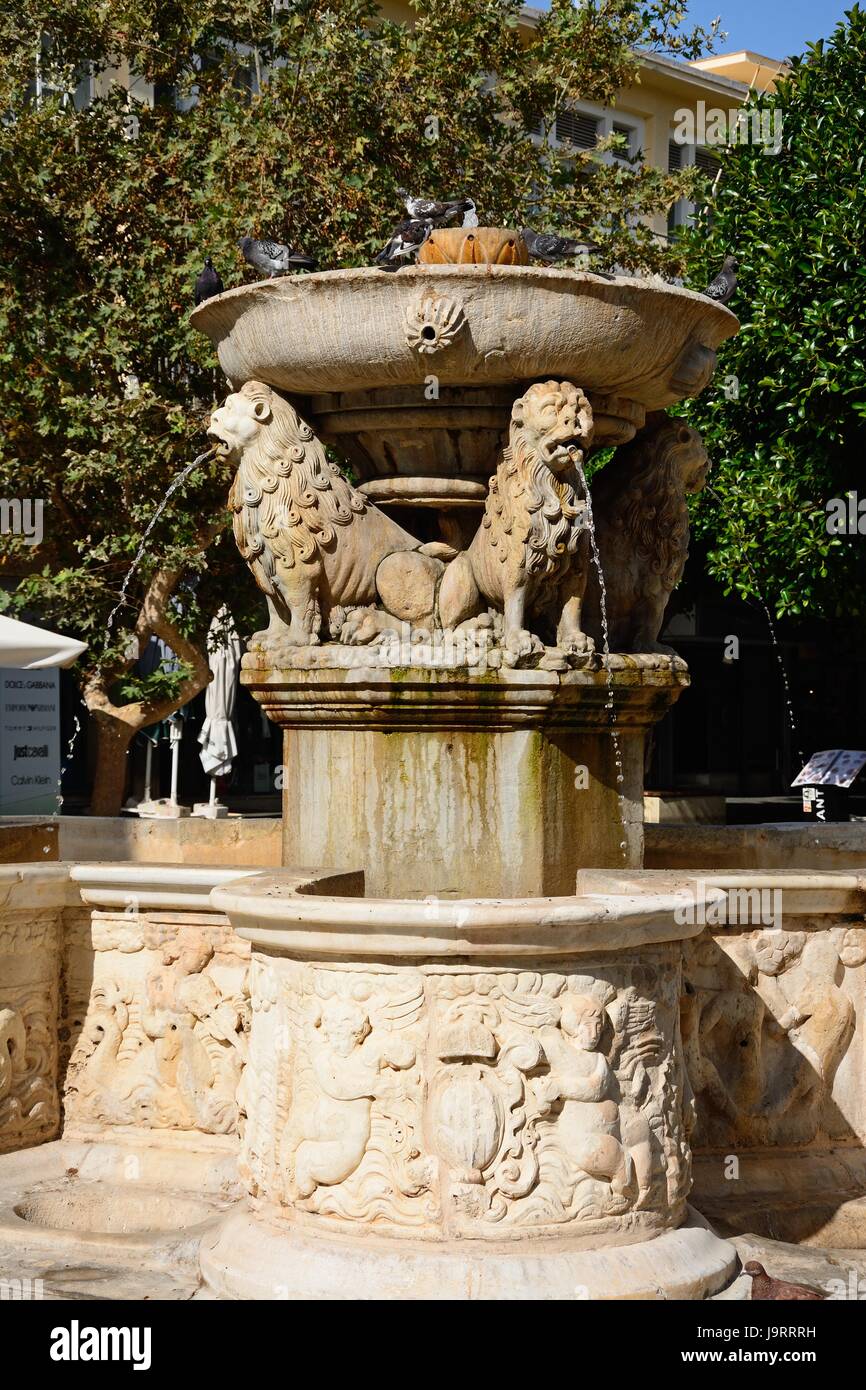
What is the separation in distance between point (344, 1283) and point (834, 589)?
1107 cm

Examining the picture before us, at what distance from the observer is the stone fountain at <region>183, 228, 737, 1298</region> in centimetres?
454

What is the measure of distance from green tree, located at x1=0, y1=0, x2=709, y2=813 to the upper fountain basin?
19.3ft

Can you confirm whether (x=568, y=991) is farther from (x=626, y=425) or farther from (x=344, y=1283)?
(x=626, y=425)

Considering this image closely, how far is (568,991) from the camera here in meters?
4.66

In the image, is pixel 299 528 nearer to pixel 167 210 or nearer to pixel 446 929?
pixel 446 929

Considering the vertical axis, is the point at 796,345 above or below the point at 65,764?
above

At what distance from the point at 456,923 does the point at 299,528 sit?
1.67 m

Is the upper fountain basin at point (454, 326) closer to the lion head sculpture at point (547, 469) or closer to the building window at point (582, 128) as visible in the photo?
the lion head sculpture at point (547, 469)

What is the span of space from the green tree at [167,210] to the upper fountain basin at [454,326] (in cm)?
589
